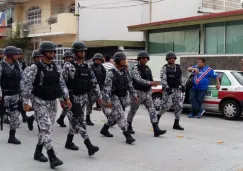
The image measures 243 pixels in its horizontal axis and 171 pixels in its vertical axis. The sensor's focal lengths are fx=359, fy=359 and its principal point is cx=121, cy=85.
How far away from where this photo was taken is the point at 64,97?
5.88 meters

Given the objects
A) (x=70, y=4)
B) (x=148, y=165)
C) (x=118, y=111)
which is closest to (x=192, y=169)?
(x=148, y=165)

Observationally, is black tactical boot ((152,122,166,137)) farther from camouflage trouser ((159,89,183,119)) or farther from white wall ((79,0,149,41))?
white wall ((79,0,149,41))

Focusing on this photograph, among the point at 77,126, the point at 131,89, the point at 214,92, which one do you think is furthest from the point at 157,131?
the point at 214,92

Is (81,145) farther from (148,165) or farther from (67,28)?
(67,28)

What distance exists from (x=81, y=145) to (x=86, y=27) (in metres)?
18.3

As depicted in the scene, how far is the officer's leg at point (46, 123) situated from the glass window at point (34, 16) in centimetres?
2340

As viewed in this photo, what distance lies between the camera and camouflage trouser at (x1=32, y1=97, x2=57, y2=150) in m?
5.52

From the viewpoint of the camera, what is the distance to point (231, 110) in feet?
34.9

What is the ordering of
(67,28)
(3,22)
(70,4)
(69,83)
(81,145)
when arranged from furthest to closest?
1. (3,22)
2. (70,4)
3. (67,28)
4. (81,145)
5. (69,83)

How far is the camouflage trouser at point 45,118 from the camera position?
5521mm

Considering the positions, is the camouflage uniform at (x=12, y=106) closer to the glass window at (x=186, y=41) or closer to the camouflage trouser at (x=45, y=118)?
the camouflage trouser at (x=45, y=118)

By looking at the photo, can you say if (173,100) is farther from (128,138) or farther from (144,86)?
(128,138)

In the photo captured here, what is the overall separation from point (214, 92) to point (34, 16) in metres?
21.1

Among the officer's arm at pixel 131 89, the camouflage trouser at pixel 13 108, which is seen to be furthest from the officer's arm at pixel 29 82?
the officer's arm at pixel 131 89
